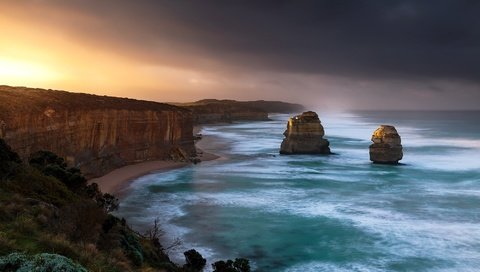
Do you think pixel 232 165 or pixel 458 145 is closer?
pixel 232 165

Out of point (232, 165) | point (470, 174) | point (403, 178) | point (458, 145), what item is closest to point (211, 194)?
point (232, 165)

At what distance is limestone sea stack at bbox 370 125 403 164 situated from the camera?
5259 centimetres

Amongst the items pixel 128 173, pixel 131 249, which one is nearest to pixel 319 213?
pixel 131 249

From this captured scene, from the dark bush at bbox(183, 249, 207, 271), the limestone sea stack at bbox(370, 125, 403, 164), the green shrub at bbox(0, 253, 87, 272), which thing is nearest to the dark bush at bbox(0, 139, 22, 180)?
the dark bush at bbox(183, 249, 207, 271)

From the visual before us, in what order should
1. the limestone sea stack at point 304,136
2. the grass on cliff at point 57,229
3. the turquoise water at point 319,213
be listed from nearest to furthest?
1. the grass on cliff at point 57,229
2. the turquoise water at point 319,213
3. the limestone sea stack at point 304,136

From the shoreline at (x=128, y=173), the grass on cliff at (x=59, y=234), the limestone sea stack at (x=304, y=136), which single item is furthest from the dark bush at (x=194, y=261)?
the limestone sea stack at (x=304, y=136)

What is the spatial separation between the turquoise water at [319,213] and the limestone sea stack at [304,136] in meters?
6.99

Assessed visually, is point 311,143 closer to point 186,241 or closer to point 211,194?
point 211,194

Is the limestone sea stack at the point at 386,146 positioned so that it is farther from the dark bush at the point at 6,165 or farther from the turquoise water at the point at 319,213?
the dark bush at the point at 6,165

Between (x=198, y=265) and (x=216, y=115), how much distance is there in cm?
13284

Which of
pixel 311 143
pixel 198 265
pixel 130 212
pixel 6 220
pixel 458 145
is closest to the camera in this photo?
pixel 6 220

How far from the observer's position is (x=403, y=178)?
45875 mm

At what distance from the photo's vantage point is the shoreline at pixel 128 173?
124ft

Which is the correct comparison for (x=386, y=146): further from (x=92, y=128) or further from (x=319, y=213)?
(x=92, y=128)
